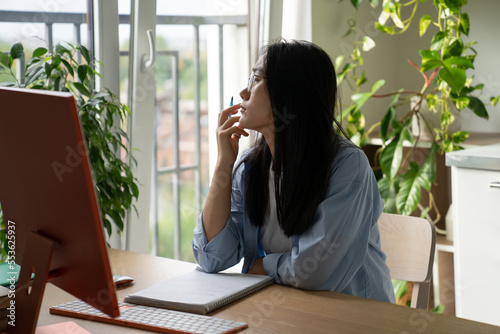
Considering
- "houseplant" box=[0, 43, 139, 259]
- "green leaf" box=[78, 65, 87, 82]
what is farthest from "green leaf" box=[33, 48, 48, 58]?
"green leaf" box=[78, 65, 87, 82]

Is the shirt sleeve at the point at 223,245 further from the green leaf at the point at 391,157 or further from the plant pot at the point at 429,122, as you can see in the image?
the plant pot at the point at 429,122

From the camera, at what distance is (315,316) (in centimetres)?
118

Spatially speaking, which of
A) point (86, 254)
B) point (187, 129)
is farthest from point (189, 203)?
point (86, 254)

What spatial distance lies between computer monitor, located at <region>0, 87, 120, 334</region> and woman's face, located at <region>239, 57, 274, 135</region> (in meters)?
0.62

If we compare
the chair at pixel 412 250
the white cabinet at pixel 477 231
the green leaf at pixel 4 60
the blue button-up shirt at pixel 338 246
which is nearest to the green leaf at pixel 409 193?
the white cabinet at pixel 477 231

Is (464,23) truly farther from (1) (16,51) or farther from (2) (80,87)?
(1) (16,51)

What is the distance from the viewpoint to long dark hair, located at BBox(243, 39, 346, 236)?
1451mm

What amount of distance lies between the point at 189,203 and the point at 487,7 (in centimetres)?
170

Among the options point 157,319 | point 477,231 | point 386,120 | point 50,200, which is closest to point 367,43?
point 386,120

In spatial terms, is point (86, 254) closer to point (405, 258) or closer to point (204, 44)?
point (405, 258)

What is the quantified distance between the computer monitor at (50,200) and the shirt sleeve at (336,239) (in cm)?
55

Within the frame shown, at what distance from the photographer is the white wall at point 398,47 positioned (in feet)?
9.41

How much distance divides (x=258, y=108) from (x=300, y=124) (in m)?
0.11

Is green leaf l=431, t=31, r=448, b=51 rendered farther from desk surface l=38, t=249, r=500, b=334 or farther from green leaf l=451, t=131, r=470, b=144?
desk surface l=38, t=249, r=500, b=334
